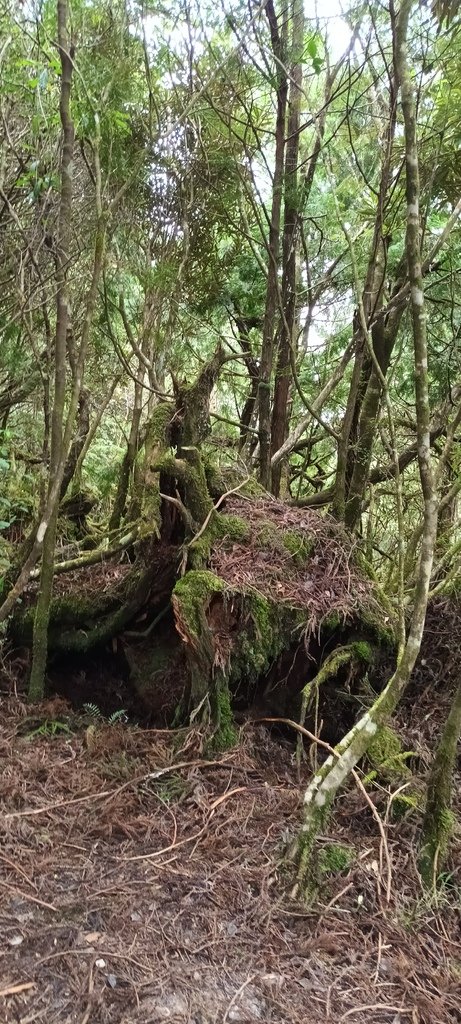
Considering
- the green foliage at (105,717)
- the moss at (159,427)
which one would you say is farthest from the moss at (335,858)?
the moss at (159,427)

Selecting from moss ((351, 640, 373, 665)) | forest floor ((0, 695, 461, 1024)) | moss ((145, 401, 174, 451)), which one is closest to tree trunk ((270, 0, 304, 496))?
moss ((145, 401, 174, 451))

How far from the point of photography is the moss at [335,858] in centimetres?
272

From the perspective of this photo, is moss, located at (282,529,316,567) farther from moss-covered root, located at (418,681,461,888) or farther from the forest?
moss-covered root, located at (418,681,461,888)

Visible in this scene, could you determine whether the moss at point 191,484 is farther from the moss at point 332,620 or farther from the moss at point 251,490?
the moss at point 332,620

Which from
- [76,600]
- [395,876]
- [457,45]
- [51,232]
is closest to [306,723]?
[395,876]

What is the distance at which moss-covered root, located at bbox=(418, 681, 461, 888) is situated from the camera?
2.74 meters

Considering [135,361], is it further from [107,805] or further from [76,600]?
[107,805]

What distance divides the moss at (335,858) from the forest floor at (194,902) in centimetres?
3

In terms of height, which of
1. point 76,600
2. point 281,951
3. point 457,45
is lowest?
point 281,951

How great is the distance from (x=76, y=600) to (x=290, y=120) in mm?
4952

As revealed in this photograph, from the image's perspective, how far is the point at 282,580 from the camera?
396 cm

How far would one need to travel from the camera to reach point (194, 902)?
2514 millimetres

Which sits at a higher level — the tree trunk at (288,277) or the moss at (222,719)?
the tree trunk at (288,277)

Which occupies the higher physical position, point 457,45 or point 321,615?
point 457,45
